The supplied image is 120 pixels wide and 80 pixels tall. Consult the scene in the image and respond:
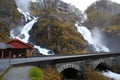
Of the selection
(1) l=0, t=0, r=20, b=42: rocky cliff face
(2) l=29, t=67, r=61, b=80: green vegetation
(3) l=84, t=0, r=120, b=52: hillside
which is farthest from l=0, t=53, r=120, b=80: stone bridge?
(3) l=84, t=0, r=120, b=52: hillside

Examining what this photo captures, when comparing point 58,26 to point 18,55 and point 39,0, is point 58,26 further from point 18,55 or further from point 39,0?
point 39,0

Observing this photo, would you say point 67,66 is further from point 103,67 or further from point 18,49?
point 18,49

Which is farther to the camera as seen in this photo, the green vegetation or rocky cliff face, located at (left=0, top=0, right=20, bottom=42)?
rocky cliff face, located at (left=0, top=0, right=20, bottom=42)

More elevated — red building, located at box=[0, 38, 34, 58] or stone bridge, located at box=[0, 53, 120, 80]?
red building, located at box=[0, 38, 34, 58]

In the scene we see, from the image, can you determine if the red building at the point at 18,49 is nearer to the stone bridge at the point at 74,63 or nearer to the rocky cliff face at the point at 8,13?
the stone bridge at the point at 74,63

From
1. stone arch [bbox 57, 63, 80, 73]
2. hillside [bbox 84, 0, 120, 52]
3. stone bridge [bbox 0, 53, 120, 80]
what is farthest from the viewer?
hillside [bbox 84, 0, 120, 52]

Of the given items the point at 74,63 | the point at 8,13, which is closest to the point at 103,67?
the point at 74,63

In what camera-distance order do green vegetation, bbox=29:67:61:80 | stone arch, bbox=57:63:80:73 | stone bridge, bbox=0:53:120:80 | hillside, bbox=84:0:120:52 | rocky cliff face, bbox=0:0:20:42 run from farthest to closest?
1. hillside, bbox=84:0:120:52
2. rocky cliff face, bbox=0:0:20:42
3. stone arch, bbox=57:63:80:73
4. stone bridge, bbox=0:53:120:80
5. green vegetation, bbox=29:67:61:80

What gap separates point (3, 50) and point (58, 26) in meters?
53.4

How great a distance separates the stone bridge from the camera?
3584cm

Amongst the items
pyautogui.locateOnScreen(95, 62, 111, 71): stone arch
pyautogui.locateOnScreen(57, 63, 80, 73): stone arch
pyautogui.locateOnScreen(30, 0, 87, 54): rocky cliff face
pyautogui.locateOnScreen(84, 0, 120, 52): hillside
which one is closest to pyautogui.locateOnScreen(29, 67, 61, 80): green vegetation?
pyautogui.locateOnScreen(57, 63, 80, 73): stone arch

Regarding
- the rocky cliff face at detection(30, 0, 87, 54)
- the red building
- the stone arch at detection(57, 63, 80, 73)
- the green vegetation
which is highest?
the rocky cliff face at detection(30, 0, 87, 54)

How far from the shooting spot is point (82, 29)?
433 ft

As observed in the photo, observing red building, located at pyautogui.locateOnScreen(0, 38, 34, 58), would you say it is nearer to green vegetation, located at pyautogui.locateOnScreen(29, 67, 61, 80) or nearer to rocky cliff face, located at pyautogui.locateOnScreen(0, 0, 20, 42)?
green vegetation, located at pyautogui.locateOnScreen(29, 67, 61, 80)
